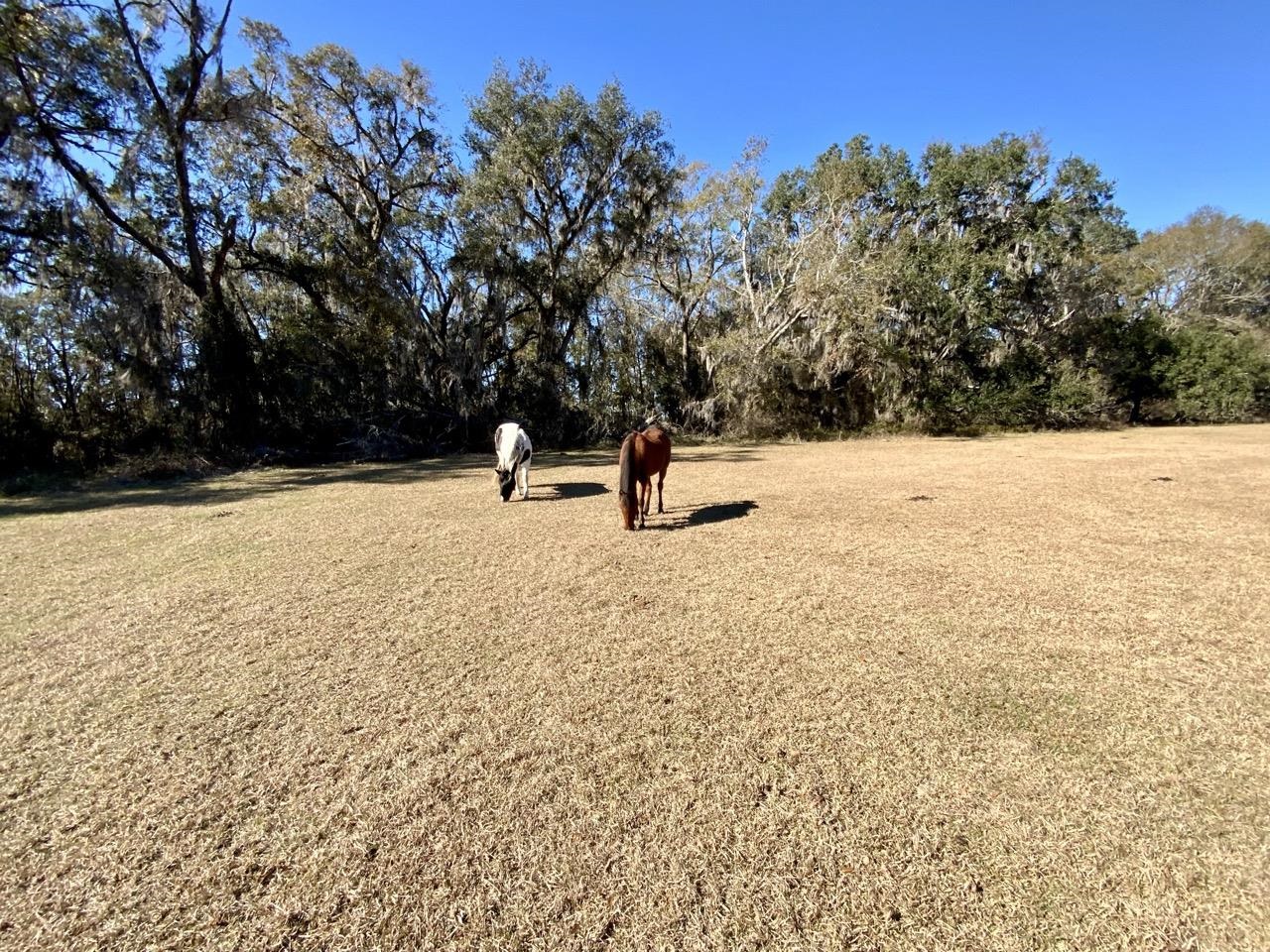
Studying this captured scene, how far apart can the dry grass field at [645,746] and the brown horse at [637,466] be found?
0.71 m

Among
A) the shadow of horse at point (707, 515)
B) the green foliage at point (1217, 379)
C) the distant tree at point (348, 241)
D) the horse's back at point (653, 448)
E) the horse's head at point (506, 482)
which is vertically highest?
the distant tree at point (348, 241)

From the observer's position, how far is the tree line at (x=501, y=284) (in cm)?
1113

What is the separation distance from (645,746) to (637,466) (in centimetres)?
363

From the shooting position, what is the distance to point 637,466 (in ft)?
18.9

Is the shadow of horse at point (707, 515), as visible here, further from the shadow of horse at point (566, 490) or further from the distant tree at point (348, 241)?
the distant tree at point (348, 241)

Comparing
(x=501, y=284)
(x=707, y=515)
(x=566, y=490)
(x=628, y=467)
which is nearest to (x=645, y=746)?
(x=628, y=467)

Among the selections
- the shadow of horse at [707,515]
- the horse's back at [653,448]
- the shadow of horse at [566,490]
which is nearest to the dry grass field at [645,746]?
the shadow of horse at [707,515]

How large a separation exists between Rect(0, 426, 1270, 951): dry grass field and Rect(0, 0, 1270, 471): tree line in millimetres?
9442

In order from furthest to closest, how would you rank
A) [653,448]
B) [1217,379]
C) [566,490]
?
[1217,379], [566,490], [653,448]

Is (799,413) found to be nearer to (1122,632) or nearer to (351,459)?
(351,459)

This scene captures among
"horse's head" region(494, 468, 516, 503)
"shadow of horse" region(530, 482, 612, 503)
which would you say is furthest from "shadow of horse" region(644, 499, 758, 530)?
"horse's head" region(494, 468, 516, 503)

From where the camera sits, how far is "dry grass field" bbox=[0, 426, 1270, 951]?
161 cm

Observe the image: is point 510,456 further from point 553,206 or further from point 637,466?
point 553,206

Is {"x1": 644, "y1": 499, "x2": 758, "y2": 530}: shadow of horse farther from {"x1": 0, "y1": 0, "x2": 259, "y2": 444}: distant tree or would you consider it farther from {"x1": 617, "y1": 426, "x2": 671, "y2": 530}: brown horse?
{"x1": 0, "y1": 0, "x2": 259, "y2": 444}: distant tree
